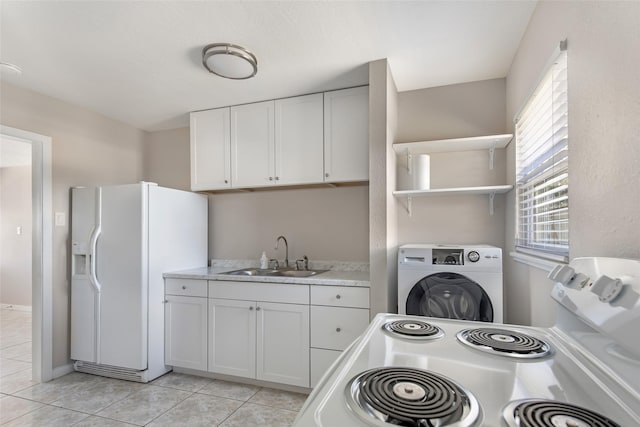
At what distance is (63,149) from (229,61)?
1923 millimetres

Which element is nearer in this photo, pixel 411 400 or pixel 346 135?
pixel 411 400

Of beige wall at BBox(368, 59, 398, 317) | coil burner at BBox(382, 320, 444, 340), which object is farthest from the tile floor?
coil burner at BBox(382, 320, 444, 340)

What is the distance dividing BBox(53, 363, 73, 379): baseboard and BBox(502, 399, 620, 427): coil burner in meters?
3.53

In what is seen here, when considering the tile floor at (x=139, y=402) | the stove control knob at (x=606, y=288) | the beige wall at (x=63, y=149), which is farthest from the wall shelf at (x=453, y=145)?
the beige wall at (x=63, y=149)

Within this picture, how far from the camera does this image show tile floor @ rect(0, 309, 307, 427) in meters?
2.13

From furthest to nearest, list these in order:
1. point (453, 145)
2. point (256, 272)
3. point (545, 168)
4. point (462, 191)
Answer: point (256, 272)
point (453, 145)
point (462, 191)
point (545, 168)

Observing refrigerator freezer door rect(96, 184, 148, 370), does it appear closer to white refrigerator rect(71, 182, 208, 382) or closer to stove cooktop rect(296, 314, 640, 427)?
white refrigerator rect(71, 182, 208, 382)

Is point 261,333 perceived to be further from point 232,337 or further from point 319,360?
point 319,360

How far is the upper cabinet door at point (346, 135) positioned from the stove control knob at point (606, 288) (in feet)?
6.20

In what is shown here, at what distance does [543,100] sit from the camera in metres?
1.72

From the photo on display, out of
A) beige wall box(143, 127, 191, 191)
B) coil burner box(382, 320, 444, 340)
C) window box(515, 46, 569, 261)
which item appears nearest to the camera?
coil burner box(382, 320, 444, 340)

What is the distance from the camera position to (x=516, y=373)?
30.5 inches

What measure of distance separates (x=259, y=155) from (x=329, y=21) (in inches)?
54.4

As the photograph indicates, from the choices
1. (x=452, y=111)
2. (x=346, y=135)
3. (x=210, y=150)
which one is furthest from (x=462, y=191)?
(x=210, y=150)
